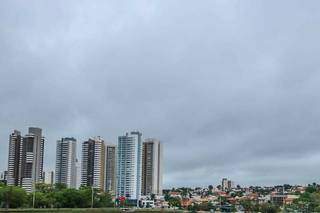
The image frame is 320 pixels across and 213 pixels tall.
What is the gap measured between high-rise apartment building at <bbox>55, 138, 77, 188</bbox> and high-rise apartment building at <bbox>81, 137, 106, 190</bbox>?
277 centimetres

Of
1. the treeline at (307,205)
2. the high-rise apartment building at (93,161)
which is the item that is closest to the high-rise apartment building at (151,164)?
the high-rise apartment building at (93,161)

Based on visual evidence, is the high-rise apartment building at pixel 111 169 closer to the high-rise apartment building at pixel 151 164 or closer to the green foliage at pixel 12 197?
the high-rise apartment building at pixel 151 164

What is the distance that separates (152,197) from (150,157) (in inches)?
612

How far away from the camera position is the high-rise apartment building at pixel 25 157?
137750 millimetres

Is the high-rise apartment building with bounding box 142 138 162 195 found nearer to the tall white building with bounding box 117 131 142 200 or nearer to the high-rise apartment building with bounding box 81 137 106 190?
the tall white building with bounding box 117 131 142 200

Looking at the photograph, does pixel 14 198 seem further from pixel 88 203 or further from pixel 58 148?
pixel 58 148

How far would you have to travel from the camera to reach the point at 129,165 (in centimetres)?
15588

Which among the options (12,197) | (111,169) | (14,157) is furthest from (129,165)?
(12,197)

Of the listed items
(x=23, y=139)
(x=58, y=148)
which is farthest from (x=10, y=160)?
(x=58, y=148)

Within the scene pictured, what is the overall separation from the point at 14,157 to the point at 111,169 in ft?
105

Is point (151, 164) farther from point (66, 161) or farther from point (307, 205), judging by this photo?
point (307, 205)

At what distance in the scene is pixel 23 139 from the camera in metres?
141

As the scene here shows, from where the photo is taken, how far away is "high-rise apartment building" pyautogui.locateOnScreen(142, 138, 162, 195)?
172750 mm

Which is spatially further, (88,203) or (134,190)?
(134,190)
